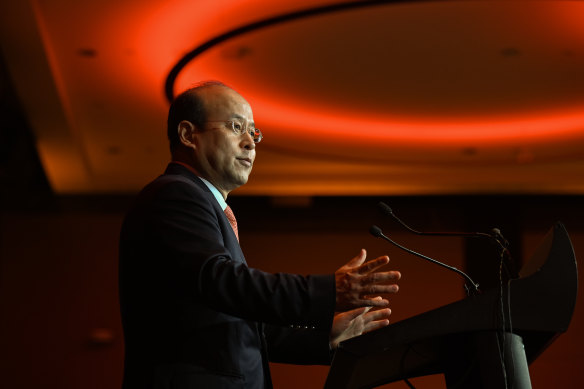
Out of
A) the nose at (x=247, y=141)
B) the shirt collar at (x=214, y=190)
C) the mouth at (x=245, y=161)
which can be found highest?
the nose at (x=247, y=141)

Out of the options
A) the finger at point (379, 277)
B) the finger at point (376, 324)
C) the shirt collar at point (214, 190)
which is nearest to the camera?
the finger at point (379, 277)

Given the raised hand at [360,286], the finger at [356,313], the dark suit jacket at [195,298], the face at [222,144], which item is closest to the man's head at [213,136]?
the face at [222,144]

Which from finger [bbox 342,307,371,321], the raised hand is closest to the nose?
finger [bbox 342,307,371,321]

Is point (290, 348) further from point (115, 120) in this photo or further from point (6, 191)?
point (6, 191)

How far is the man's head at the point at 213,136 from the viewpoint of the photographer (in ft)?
6.46

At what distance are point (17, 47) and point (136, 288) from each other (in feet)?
13.1

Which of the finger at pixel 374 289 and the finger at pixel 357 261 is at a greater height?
the finger at pixel 357 261

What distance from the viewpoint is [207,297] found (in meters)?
1.51

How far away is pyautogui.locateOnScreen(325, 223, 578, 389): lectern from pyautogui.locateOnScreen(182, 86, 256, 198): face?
628 millimetres

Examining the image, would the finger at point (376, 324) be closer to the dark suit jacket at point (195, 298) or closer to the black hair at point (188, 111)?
the dark suit jacket at point (195, 298)

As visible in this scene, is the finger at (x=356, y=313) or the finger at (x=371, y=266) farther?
the finger at (x=356, y=313)

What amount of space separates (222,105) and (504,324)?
3.24ft

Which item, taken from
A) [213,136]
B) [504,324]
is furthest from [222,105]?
[504,324]

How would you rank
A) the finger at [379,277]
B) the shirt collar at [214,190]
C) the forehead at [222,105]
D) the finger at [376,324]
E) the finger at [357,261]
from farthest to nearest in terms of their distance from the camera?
the forehead at [222,105] < the shirt collar at [214,190] < the finger at [376,324] < the finger at [357,261] < the finger at [379,277]
